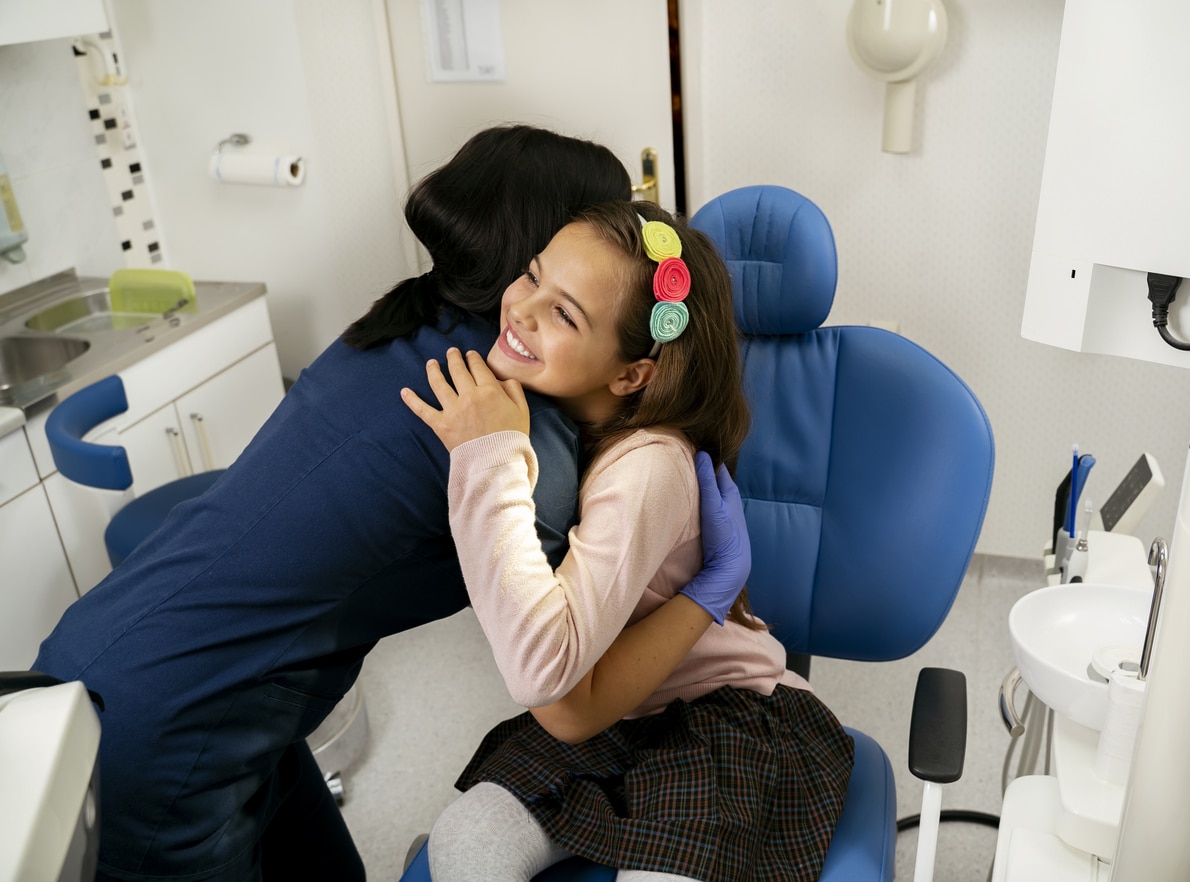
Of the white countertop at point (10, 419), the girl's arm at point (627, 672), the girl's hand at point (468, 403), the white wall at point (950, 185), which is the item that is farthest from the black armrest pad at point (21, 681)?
the white wall at point (950, 185)

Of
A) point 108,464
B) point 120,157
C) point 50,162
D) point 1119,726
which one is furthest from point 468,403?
point 120,157

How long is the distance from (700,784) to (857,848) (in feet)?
0.67

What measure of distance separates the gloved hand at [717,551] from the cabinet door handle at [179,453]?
1.61 metres

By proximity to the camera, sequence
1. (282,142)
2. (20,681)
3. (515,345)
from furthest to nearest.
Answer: (282,142)
(515,345)
(20,681)

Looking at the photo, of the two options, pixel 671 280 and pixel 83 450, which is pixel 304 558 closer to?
pixel 671 280

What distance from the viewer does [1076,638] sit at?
119 centimetres

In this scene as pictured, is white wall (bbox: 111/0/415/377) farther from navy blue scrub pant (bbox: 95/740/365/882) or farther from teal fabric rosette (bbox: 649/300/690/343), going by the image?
teal fabric rosette (bbox: 649/300/690/343)

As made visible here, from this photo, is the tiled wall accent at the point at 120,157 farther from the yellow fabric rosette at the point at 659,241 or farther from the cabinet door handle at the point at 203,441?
the yellow fabric rosette at the point at 659,241

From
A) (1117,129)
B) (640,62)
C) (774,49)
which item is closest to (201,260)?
(640,62)

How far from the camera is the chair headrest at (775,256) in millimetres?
1420

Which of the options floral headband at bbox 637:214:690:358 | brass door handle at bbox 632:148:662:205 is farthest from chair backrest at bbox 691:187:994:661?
brass door handle at bbox 632:148:662:205

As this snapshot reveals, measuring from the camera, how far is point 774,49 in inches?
89.6

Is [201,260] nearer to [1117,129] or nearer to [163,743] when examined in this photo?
[163,743]

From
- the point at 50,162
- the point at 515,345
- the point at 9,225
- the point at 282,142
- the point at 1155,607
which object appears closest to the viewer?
the point at 1155,607
